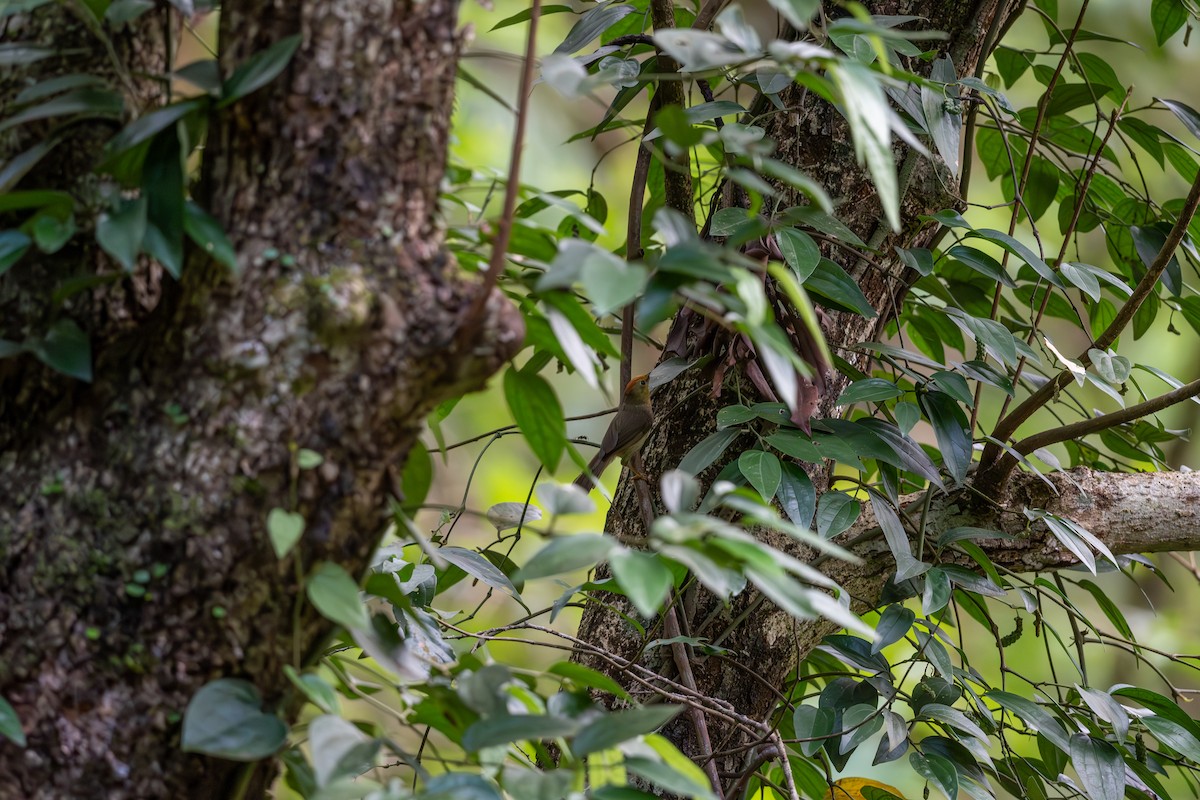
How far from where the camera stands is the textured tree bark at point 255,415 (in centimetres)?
55

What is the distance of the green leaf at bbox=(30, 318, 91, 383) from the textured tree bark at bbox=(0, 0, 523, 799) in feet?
0.13

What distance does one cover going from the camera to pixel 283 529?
512mm

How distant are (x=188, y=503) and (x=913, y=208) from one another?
959 mm

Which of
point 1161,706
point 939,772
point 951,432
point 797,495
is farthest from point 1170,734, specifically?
point 797,495

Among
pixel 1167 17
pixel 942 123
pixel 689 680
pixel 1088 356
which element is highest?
pixel 1167 17

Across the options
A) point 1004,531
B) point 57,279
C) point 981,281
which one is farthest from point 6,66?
point 981,281

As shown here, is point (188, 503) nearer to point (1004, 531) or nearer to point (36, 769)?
point (36, 769)

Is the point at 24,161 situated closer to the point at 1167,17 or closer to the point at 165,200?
the point at 165,200

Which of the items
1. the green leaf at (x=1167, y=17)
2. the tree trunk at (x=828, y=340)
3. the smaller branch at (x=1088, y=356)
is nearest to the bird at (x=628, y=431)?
the tree trunk at (x=828, y=340)

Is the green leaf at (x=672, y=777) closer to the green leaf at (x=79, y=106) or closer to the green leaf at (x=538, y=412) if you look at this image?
the green leaf at (x=538, y=412)

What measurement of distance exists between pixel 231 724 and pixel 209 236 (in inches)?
10.8

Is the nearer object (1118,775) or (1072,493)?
(1118,775)

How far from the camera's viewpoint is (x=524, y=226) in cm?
65

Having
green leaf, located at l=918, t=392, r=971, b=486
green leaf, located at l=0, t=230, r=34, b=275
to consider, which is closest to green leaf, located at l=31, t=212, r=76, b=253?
green leaf, located at l=0, t=230, r=34, b=275
